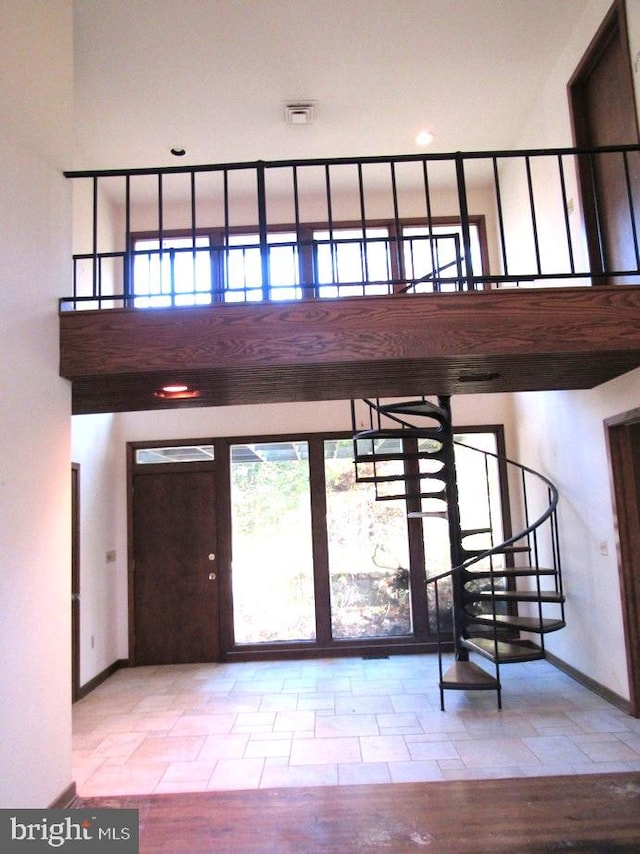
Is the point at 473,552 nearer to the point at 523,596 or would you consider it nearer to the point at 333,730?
the point at 523,596

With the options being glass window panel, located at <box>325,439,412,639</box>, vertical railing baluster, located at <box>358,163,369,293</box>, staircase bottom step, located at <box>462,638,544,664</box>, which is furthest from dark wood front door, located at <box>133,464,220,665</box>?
vertical railing baluster, located at <box>358,163,369,293</box>

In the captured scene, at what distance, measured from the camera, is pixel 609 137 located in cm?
399

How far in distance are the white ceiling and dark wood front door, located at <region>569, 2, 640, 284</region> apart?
0.42 meters

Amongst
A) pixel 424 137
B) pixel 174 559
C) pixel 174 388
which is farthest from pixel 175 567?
pixel 424 137

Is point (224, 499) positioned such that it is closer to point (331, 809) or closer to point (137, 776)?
point (137, 776)

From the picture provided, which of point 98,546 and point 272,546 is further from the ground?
point 98,546

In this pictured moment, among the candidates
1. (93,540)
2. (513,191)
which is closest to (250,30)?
(513,191)

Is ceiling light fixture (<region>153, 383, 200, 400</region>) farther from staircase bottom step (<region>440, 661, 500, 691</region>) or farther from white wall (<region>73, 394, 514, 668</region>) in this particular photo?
staircase bottom step (<region>440, 661, 500, 691</region>)

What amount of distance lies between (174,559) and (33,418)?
3.38m

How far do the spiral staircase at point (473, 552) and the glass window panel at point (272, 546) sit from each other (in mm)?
744

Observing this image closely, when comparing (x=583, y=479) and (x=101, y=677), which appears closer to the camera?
(x=583, y=479)

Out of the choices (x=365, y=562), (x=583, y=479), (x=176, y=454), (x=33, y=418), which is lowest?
(x=365, y=562)

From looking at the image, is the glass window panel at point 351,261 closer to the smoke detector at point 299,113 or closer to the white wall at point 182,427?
the smoke detector at point 299,113

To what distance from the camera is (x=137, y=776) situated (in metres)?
3.41
